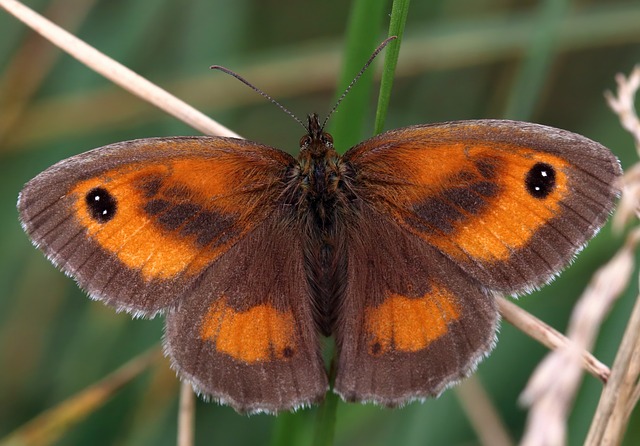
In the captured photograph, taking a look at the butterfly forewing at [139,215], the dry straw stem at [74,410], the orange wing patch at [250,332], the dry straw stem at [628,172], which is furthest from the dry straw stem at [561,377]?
the dry straw stem at [74,410]

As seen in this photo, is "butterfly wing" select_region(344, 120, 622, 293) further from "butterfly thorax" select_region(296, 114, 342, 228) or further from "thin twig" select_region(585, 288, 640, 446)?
"thin twig" select_region(585, 288, 640, 446)

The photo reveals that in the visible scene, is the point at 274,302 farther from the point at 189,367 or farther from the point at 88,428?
the point at 88,428

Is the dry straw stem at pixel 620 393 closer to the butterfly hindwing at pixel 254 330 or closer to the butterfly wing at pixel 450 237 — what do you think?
the butterfly wing at pixel 450 237

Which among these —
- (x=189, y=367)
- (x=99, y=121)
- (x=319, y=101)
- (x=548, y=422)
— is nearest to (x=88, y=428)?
(x=189, y=367)

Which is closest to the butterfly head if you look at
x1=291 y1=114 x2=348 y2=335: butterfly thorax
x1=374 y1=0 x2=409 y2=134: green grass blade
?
x1=291 y1=114 x2=348 y2=335: butterfly thorax

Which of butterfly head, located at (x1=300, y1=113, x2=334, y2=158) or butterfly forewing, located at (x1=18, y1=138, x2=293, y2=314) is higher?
butterfly head, located at (x1=300, y1=113, x2=334, y2=158)

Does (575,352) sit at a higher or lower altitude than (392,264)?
higher
